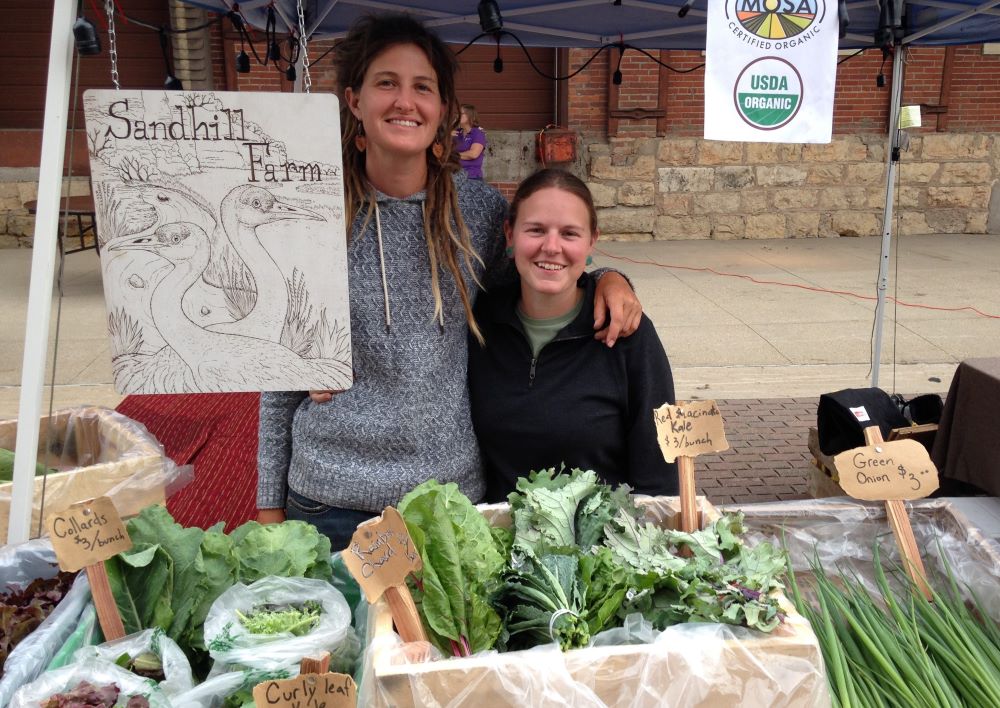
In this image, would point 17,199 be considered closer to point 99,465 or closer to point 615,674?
point 99,465

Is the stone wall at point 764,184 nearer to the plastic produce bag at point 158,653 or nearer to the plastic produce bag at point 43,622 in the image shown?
the plastic produce bag at point 43,622

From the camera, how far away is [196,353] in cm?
154

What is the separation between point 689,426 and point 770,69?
45.3 inches

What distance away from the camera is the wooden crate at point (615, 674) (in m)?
1.11

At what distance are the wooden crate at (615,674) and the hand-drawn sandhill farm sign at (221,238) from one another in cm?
62

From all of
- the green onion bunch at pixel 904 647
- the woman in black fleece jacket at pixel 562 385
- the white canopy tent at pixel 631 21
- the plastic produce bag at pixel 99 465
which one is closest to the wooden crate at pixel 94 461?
the plastic produce bag at pixel 99 465

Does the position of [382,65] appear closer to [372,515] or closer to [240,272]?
[240,272]

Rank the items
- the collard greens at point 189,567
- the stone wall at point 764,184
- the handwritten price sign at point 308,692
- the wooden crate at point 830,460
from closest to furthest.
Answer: the handwritten price sign at point 308,692, the collard greens at point 189,567, the wooden crate at point 830,460, the stone wall at point 764,184

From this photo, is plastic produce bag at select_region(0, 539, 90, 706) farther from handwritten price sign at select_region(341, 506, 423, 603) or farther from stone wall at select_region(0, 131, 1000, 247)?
stone wall at select_region(0, 131, 1000, 247)

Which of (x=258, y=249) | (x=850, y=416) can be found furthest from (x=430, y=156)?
(x=850, y=416)

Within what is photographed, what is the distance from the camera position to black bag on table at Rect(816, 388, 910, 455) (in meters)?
3.17

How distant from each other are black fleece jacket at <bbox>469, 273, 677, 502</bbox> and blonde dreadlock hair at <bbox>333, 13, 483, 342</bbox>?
0.44 feet

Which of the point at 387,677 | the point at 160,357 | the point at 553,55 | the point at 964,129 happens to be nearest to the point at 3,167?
the point at 553,55

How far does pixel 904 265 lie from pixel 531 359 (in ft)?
27.7
